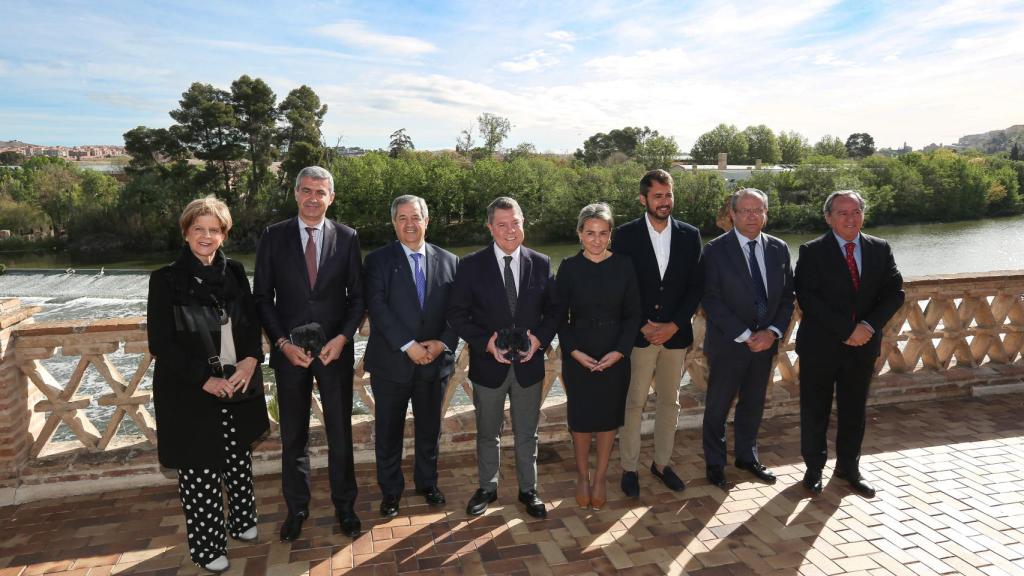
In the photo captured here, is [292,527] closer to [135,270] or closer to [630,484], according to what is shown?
[630,484]

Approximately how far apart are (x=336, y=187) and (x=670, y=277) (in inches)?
1726

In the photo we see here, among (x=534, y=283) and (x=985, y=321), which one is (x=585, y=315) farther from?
(x=985, y=321)

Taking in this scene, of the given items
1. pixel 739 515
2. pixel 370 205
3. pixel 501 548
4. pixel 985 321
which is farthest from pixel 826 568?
pixel 370 205

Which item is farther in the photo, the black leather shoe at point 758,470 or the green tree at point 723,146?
the green tree at point 723,146

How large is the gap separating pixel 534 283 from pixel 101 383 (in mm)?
17570

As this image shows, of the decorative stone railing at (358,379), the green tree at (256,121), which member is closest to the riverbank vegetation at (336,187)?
the green tree at (256,121)

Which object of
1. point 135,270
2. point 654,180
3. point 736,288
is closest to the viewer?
point 654,180

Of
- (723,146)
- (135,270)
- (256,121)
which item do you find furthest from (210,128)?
(723,146)

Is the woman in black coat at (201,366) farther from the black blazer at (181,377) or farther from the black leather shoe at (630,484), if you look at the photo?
the black leather shoe at (630,484)

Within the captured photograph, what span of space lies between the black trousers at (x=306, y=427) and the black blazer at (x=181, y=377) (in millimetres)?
335

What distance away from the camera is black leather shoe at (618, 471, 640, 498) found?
11.6 ft

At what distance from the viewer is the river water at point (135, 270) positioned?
58.4 ft

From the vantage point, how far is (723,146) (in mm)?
97125

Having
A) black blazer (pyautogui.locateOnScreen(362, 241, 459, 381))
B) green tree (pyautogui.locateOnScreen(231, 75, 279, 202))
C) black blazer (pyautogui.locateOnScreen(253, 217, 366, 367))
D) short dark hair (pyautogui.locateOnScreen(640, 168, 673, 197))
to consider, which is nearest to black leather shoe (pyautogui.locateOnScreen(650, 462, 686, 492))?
black blazer (pyautogui.locateOnScreen(362, 241, 459, 381))
